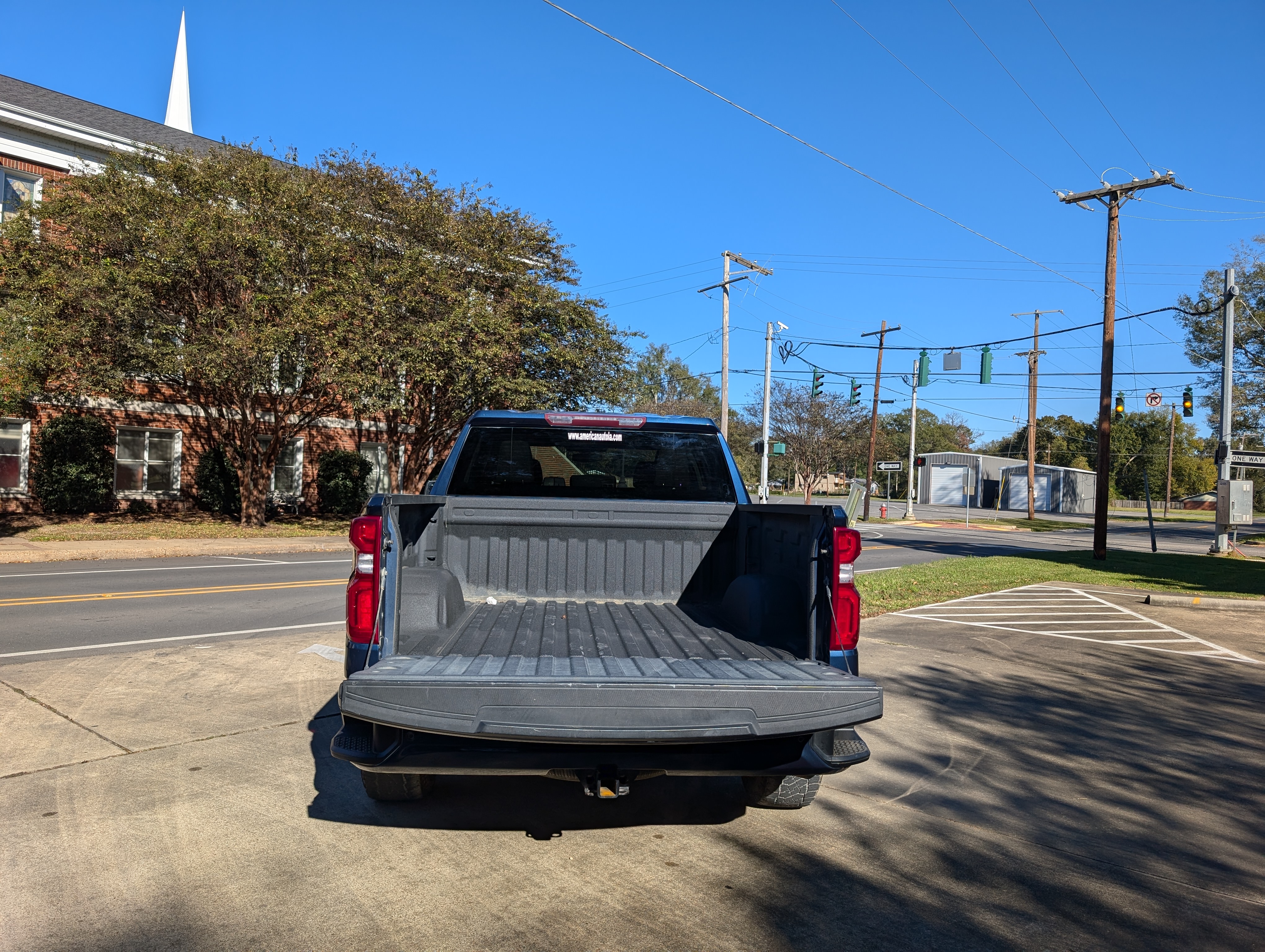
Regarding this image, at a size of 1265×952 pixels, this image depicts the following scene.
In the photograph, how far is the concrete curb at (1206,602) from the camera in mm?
12508

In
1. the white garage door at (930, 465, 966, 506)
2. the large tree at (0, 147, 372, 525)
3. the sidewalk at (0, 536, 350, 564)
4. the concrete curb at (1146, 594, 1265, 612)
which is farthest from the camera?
the white garage door at (930, 465, 966, 506)

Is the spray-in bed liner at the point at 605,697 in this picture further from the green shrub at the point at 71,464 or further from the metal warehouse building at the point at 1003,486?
the metal warehouse building at the point at 1003,486

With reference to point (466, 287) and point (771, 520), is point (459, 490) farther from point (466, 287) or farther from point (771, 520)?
point (466, 287)

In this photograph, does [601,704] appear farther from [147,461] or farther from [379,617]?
[147,461]

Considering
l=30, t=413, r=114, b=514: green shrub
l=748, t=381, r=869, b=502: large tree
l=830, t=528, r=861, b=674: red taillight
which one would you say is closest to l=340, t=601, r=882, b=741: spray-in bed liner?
l=830, t=528, r=861, b=674: red taillight

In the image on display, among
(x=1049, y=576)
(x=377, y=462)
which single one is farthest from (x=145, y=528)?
(x=1049, y=576)

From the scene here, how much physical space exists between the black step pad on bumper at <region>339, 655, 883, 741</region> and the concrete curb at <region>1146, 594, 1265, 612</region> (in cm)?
1193

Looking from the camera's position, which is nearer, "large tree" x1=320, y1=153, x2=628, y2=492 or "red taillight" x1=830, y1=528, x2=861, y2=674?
"red taillight" x1=830, y1=528, x2=861, y2=674

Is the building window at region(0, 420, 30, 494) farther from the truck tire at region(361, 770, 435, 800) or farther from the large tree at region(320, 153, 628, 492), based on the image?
the truck tire at region(361, 770, 435, 800)

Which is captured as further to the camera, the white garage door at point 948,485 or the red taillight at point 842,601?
the white garage door at point 948,485

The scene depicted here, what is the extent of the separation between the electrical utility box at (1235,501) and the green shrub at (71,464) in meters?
28.5

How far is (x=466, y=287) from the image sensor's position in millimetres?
22422

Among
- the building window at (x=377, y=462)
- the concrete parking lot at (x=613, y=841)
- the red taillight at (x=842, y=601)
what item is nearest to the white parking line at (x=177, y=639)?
the concrete parking lot at (x=613, y=841)

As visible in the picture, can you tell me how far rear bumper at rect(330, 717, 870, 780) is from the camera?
329cm
